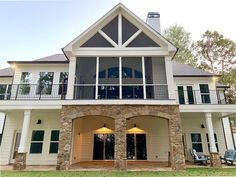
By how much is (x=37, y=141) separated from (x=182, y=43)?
941 inches

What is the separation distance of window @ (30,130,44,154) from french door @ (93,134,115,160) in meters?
3.76

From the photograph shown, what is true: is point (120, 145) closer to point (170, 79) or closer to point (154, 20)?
point (170, 79)

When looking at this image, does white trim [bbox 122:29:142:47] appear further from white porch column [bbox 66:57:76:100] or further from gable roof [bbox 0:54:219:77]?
gable roof [bbox 0:54:219:77]

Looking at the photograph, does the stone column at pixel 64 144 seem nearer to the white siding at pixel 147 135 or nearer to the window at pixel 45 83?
the white siding at pixel 147 135

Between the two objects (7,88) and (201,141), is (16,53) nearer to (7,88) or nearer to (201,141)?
(7,88)

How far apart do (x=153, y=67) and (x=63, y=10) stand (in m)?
9.15

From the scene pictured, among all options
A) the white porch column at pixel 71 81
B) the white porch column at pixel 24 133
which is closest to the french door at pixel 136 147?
the white porch column at pixel 71 81

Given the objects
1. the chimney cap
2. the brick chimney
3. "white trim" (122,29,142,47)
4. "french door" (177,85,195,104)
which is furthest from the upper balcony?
the chimney cap

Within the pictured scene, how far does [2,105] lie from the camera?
35.0ft

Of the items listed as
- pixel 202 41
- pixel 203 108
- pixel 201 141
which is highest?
pixel 202 41

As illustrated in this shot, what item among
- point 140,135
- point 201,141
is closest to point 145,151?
point 140,135

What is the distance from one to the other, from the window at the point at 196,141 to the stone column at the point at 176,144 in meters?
4.84

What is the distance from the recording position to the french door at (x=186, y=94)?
14050mm

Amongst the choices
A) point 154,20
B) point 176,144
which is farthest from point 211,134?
point 154,20
